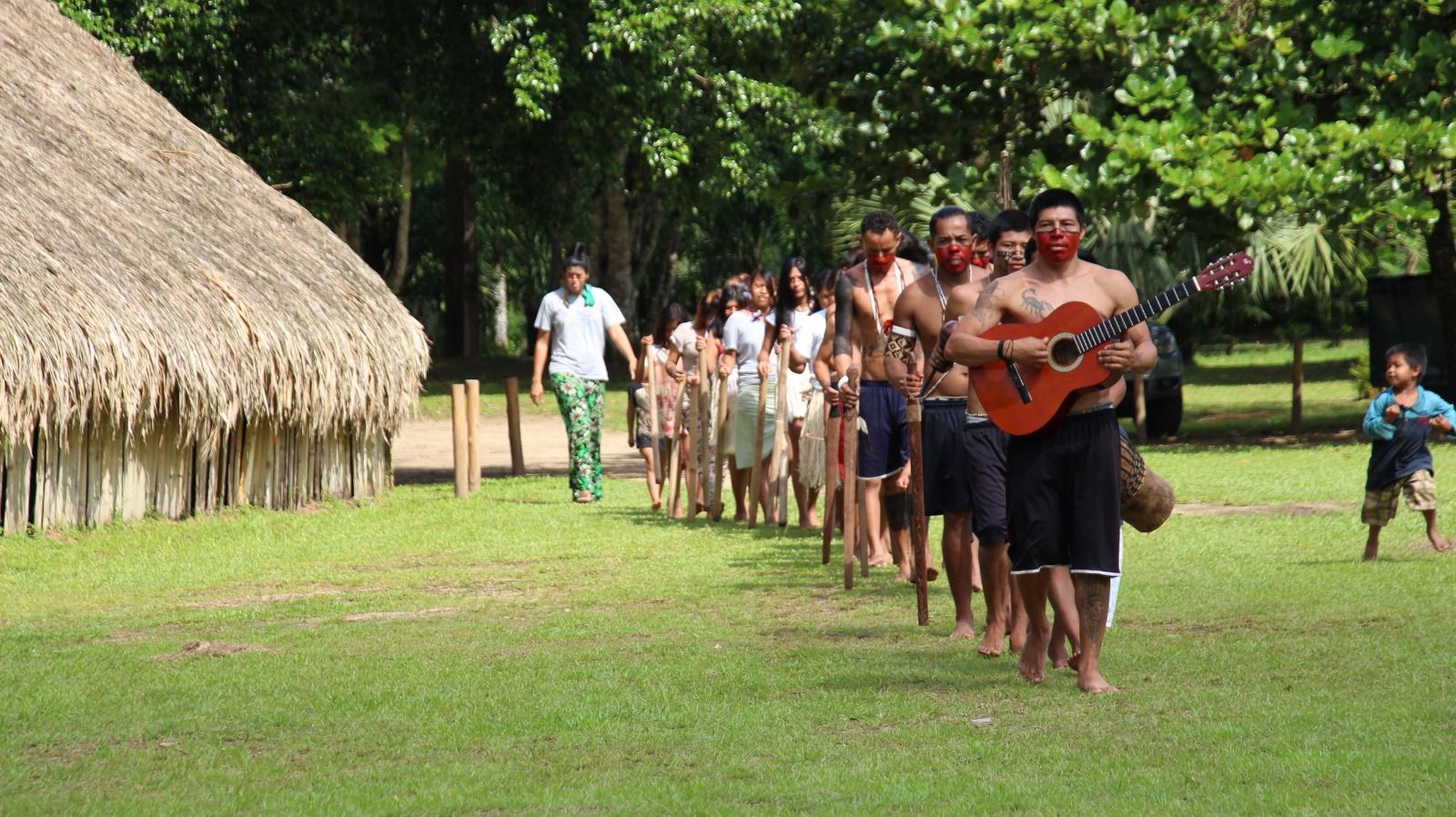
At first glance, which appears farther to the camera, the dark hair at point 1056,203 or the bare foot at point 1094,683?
the dark hair at point 1056,203

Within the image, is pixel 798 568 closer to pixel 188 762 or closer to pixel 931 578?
pixel 931 578

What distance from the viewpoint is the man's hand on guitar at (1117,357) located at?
6082mm

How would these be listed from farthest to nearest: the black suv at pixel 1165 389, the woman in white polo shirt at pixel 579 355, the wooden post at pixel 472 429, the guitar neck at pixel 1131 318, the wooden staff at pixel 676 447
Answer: the black suv at pixel 1165 389, the wooden post at pixel 472 429, the woman in white polo shirt at pixel 579 355, the wooden staff at pixel 676 447, the guitar neck at pixel 1131 318

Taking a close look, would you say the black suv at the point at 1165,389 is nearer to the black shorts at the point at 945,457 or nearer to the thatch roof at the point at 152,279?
the thatch roof at the point at 152,279

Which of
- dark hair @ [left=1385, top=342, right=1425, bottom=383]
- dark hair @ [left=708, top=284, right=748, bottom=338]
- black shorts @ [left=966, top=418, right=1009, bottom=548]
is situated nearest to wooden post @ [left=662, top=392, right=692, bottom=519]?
dark hair @ [left=708, top=284, right=748, bottom=338]

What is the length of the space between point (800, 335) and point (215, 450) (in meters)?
4.61

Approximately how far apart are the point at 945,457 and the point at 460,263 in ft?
81.6

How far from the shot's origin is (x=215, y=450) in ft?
43.8

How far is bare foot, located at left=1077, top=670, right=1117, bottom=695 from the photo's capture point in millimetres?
6301

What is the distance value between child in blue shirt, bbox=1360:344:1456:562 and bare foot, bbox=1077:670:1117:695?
404 centimetres

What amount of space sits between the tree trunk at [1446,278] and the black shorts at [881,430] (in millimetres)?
12325

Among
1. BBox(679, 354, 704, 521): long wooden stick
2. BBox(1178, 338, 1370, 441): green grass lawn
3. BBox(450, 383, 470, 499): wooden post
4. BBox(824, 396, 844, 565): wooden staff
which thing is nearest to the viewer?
BBox(824, 396, 844, 565): wooden staff

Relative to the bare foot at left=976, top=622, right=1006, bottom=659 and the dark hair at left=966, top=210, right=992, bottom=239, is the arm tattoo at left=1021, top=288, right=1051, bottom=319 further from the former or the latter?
the dark hair at left=966, top=210, right=992, bottom=239

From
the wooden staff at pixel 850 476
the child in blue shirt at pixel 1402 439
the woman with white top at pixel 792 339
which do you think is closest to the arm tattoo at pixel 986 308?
the wooden staff at pixel 850 476
